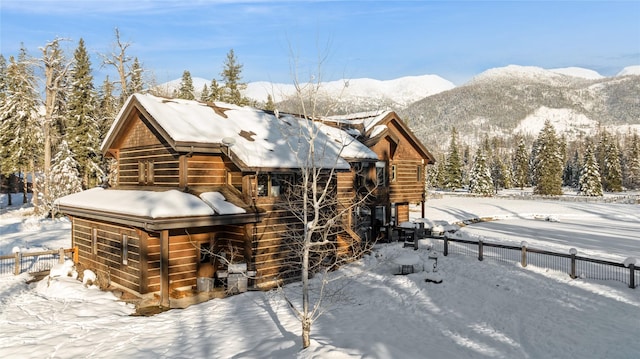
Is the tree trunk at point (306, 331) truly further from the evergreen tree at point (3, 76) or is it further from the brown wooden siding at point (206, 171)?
the evergreen tree at point (3, 76)

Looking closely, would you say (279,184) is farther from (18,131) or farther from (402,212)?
(18,131)

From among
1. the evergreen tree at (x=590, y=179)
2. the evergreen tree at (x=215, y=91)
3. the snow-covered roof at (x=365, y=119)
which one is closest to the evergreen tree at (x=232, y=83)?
the evergreen tree at (x=215, y=91)

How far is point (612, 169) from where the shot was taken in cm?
8600

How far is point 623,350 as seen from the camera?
10.8 metres

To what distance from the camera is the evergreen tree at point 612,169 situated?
3334 inches

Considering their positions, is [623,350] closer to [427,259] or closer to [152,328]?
[427,259]

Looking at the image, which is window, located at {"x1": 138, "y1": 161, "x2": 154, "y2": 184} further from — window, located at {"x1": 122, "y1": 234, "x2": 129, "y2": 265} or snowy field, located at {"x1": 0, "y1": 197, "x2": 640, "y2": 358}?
snowy field, located at {"x1": 0, "y1": 197, "x2": 640, "y2": 358}

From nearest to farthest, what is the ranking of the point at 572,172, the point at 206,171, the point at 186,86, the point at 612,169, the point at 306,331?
the point at 306,331 < the point at 206,171 < the point at 186,86 < the point at 612,169 < the point at 572,172

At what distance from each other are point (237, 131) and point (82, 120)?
110 ft

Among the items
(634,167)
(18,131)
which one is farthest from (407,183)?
(634,167)

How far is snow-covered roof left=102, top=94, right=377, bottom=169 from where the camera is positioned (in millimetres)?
15883

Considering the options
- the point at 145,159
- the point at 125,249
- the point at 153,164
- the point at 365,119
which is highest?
the point at 365,119

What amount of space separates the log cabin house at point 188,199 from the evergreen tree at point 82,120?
26999mm

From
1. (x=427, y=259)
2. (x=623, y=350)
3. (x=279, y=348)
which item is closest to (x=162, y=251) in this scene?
(x=279, y=348)
